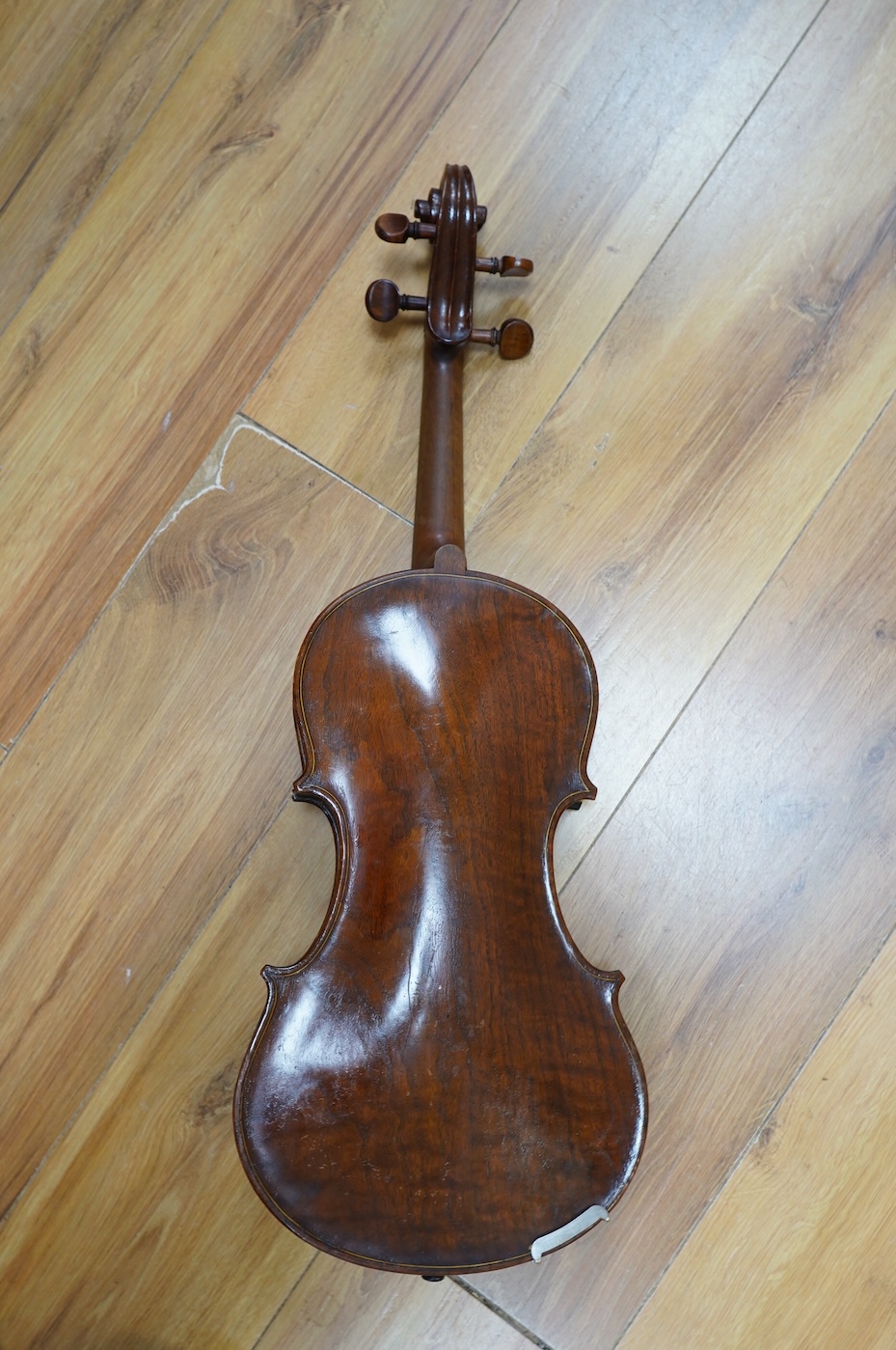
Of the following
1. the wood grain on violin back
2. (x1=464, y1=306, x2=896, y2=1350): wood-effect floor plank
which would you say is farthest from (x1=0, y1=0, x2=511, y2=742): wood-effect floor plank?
(x1=464, y1=306, x2=896, y2=1350): wood-effect floor plank

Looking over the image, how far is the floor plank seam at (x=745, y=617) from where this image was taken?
4.15 feet

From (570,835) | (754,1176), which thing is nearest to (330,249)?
(570,835)

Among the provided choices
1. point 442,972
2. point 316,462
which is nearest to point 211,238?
point 316,462

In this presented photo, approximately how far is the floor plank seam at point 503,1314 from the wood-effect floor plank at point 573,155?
3.70 ft

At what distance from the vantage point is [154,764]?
1.25 meters

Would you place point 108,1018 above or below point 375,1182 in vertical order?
below

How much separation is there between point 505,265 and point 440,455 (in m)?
0.22

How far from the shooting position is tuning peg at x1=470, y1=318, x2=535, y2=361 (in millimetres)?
1112

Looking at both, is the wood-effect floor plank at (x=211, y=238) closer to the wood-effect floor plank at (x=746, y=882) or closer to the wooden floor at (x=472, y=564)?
the wooden floor at (x=472, y=564)

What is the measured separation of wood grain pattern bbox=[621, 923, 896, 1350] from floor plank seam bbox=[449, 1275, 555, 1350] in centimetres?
11

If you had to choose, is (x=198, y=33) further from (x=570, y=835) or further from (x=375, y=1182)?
(x=375, y=1182)

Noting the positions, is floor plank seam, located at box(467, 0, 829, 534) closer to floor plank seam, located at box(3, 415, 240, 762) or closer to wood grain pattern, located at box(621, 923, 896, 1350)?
floor plank seam, located at box(3, 415, 240, 762)

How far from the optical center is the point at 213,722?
1.26 m

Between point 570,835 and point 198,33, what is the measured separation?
117 centimetres
